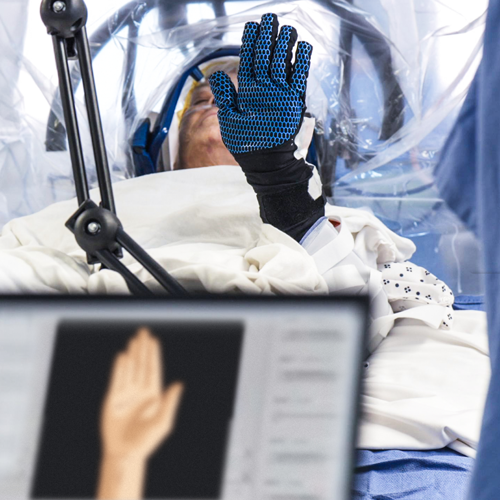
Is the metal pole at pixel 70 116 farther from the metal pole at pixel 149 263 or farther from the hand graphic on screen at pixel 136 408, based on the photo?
the hand graphic on screen at pixel 136 408

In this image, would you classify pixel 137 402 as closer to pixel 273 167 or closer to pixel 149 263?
pixel 149 263

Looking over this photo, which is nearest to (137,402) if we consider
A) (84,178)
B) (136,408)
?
(136,408)

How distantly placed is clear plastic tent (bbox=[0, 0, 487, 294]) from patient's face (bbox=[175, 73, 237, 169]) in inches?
3.9

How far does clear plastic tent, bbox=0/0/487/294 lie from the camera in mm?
1442

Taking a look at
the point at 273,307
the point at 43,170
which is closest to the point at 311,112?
the point at 43,170

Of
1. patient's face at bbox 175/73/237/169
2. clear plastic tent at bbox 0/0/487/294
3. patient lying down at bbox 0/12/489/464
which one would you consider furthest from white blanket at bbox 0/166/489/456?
clear plastic tent at bbox 0/0/487/294

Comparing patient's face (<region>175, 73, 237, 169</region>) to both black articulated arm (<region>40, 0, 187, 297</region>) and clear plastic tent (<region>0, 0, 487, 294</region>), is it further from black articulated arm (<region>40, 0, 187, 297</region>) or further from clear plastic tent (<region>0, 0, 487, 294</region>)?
black articulated arm (<region>40, 0, 187, 297</region>)

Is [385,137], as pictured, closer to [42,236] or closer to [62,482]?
[42,236]

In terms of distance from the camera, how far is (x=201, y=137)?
1.63m

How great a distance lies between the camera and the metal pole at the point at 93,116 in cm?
47

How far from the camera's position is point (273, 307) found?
0.24 metres

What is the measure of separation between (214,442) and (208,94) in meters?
1.56

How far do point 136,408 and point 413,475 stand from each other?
495 millimetres

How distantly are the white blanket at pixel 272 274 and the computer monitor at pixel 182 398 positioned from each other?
0.20 m
